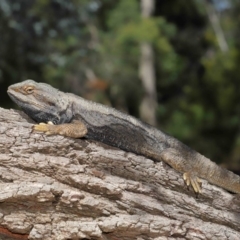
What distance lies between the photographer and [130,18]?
24.8 m

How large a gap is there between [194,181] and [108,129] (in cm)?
98

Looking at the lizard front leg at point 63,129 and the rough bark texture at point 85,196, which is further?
the lizard front leg at point 63,129

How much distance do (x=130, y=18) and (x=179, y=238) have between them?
67.4 ft

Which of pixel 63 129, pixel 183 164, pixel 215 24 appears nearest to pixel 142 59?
pixel 215 24

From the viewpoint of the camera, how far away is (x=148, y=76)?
2577 cm

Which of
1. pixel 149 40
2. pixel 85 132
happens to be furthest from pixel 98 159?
pixel 149 40

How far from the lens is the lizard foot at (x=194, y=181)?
211 inches

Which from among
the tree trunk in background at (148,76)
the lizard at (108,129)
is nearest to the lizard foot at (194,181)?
the lizard at (108,129)

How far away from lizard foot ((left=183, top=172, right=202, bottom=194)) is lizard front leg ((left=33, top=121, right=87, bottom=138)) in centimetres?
107

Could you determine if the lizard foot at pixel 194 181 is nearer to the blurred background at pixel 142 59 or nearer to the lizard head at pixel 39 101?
the lizard head at pixel 39 101

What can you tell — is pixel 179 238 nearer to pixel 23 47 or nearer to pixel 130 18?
pixel 23 47

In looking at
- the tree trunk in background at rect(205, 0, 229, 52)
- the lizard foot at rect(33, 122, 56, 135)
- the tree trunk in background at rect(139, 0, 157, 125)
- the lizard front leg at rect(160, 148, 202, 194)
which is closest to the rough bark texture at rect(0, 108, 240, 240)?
the lizard foot at rect(33, 122, 56, 135)

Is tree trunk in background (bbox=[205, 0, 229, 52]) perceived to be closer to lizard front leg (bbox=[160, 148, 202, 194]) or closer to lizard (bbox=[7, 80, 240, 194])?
lizard (bbox=[7, 80, 240, 194])

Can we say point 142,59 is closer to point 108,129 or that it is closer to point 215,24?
point 215,24
